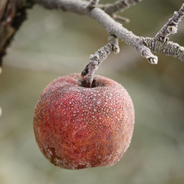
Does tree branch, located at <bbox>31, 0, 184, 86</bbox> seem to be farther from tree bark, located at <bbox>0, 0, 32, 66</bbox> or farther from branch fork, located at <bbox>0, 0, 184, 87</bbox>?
tree bark, located at <bbox>0, 0, 32, 66</bbox>

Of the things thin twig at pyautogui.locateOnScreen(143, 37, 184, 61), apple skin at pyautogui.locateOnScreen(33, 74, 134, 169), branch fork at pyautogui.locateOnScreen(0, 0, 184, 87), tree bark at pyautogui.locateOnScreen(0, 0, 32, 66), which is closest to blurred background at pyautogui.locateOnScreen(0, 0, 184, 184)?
tree bark at pyautogui.locateOnScreen(0, 0, 32, 66)

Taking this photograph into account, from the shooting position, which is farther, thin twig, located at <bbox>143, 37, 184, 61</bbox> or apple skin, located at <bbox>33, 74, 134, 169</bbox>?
apple skin, located at <bbox>33, 74, 134, 169</bbox>

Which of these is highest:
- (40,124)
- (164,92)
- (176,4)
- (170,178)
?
(40,124)

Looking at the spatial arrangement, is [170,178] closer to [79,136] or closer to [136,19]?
[136,19]

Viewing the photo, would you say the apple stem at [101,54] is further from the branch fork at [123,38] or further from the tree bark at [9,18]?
the tree bark at [9,18]

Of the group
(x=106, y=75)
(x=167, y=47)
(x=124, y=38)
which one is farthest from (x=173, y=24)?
(x=106, y=75)

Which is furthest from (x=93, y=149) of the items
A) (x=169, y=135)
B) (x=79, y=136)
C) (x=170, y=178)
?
(x=169, y=135)
